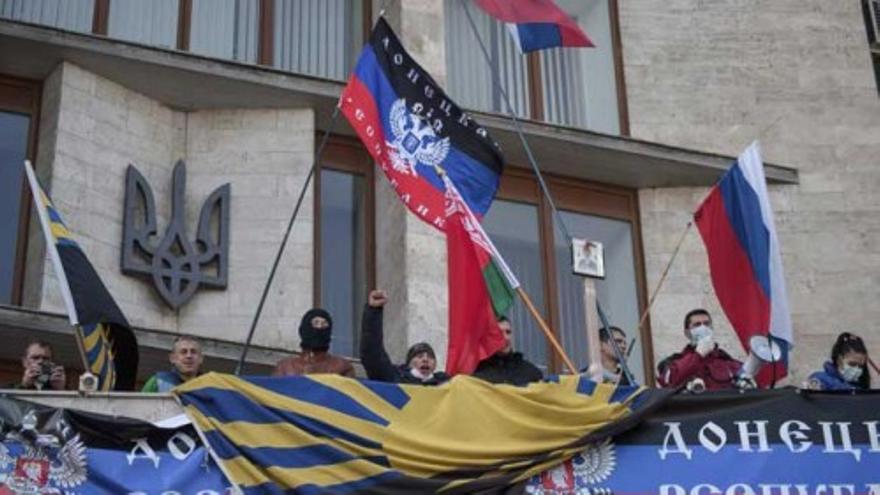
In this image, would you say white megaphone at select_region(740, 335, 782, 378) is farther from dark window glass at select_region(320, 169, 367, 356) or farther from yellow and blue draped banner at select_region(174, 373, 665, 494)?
dark window glass at select_region(320, 169, 367, 356)

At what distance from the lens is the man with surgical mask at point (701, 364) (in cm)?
1178

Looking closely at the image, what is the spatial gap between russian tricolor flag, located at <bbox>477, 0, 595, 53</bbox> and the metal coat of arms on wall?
138 inches

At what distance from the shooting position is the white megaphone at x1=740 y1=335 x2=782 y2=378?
11969 mm

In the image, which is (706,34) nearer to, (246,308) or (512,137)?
(512,137)

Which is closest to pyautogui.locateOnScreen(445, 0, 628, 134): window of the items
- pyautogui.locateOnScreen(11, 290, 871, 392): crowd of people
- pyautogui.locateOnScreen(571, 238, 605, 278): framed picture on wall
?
pyautogui.locateOnScreen(11, 290, 871, 392): crowd of people

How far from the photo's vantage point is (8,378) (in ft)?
46.0

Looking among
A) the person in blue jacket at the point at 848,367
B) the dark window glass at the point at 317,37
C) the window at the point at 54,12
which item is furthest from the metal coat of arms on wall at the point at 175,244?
the person in blue jacket at the point at 848,367

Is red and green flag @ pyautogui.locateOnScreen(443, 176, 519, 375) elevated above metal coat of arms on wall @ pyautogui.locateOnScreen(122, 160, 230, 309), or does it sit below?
below

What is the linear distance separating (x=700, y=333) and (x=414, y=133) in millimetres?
2846

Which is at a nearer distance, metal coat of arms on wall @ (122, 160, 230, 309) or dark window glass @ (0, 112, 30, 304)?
dark window glass @ (0, 112, 30, 304)

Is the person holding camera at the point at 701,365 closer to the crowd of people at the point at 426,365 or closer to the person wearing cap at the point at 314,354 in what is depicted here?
the crowd of people at the point at 426,365

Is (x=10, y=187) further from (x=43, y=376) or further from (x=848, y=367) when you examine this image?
(x=848, y=367)

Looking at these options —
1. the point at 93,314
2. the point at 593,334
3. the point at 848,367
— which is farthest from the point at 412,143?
the point at 848,367

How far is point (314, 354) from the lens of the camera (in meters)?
11.3
